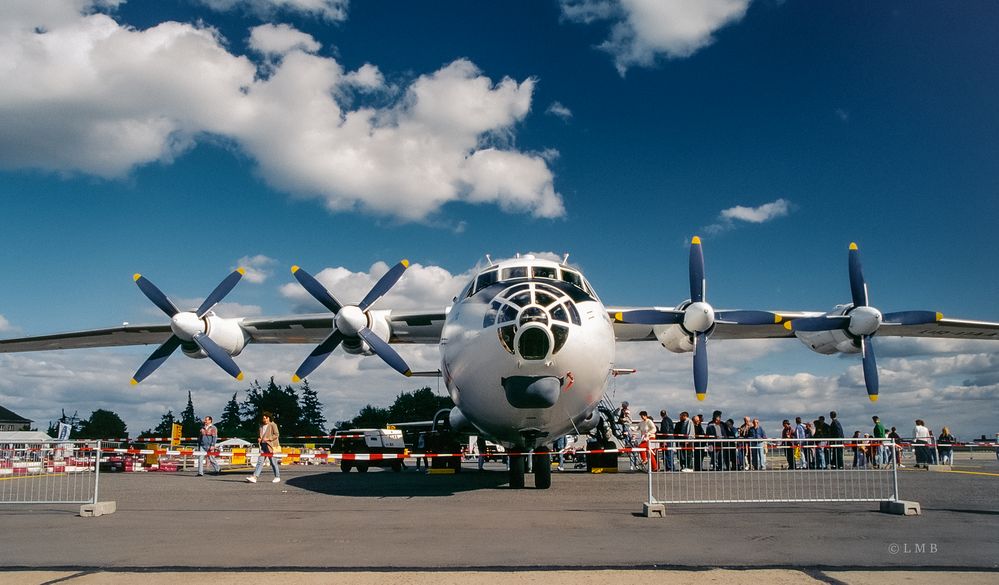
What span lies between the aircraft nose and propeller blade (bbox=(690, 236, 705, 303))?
27.0ft

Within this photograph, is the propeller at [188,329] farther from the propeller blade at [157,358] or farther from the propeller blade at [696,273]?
the propeller blade at [696,273]

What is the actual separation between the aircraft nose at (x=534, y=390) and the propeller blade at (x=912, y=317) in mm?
13451

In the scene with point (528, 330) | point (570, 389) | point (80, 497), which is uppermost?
point (528, 330)

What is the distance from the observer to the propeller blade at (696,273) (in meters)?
17.7

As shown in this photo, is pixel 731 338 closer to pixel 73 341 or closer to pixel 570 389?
pixel 570 389

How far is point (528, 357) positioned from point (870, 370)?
13.8 meters

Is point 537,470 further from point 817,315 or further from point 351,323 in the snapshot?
point 817,315

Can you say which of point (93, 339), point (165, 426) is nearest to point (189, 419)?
point (165, 426)

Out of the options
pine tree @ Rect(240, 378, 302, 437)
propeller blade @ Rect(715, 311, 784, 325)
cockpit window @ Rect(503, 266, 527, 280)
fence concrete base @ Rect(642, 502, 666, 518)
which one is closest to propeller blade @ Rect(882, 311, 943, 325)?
propeller blade @ Rect(715, 311, 784, 325)

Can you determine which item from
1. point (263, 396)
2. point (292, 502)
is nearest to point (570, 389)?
point (292, 502)

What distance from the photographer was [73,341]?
22219mm

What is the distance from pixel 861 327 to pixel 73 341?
2425 cm

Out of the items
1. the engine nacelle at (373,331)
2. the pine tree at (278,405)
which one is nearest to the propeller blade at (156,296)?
the engine nacelle at (373,331)

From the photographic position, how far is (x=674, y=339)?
19906 mm
